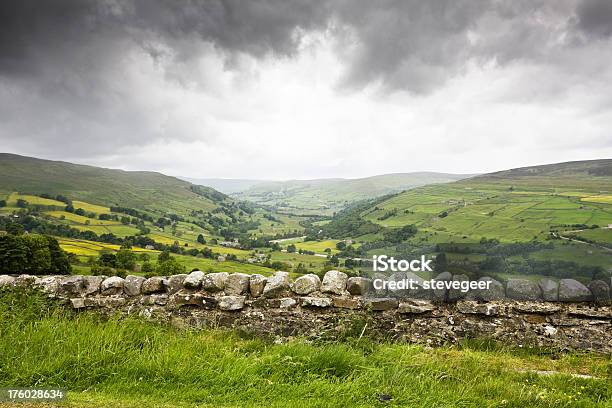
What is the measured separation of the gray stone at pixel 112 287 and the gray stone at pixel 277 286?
2.72 metres

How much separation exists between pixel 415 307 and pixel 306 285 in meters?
1.78

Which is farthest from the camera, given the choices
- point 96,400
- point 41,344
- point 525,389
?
point 41,344

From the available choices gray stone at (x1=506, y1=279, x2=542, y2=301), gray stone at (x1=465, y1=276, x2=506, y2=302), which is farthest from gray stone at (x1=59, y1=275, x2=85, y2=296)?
gray stone at (x1=506, y1=279, x2=542, y2=301)

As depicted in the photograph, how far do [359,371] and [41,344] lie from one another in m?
3.84

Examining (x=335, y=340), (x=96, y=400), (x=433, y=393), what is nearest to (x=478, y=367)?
(x=433, y=393)

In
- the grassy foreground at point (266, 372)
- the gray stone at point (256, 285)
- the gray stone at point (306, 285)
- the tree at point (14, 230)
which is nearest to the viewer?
the grassy foreground at point (266, 372)

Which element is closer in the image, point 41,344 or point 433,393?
point 433,393

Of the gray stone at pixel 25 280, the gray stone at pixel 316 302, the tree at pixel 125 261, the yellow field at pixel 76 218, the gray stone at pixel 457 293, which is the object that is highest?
the gray stone at pixel 25 280

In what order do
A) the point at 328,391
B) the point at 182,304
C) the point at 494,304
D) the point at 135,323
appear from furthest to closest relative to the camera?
1. the point at 182,304
2. the point at 494,304
3. the point at 135,323
4. the point at 328,391

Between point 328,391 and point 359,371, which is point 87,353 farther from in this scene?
point 359,371

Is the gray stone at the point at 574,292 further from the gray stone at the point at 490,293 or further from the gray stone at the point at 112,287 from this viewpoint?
the gray stone at the point at 112,287

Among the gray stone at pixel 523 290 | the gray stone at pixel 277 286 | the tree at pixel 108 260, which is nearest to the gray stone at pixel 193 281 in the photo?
the gray stone at pixel 277 286

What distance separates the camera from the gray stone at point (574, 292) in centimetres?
508

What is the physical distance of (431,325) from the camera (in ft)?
17.5
